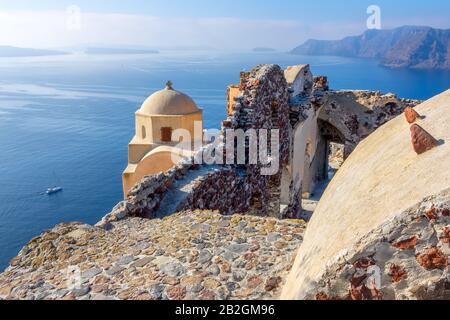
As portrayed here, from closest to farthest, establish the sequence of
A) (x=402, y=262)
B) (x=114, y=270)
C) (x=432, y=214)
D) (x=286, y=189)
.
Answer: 1. (x=432, y=214)
2. (x=402, y=262)
3. (x=114, y=270)
4. (x=286, y=189)

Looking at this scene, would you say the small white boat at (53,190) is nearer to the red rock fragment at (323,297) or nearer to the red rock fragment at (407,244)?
the red rock fragment at (323,297)

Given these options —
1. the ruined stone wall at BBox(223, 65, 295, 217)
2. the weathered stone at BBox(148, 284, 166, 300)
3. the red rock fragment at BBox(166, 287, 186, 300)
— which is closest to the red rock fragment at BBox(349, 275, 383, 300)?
the red rock fragment at BBox(166, 287, 186, 300)

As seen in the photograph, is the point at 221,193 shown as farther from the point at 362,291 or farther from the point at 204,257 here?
the point at 362,291

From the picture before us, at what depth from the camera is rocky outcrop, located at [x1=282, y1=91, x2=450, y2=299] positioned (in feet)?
7.59

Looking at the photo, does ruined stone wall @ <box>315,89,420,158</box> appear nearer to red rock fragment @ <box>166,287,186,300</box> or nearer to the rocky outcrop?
red rock fragment @ <box>166,287,186,300</box>

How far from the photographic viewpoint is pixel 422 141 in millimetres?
2844

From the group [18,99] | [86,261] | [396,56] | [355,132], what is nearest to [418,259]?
[86,261]

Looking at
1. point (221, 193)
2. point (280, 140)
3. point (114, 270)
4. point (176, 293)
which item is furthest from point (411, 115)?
point (280, 140)

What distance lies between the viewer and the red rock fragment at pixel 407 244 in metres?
2.34

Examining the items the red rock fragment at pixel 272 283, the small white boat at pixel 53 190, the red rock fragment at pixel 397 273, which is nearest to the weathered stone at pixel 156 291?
the red rock fragment at pixel 272 283

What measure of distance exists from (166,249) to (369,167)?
88.0 inches

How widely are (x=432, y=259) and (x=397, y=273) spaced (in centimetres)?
20
